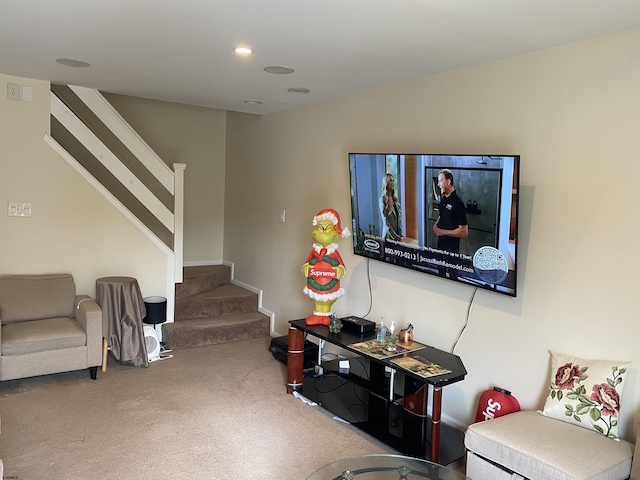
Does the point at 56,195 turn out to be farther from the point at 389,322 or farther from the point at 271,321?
the point at 389,322

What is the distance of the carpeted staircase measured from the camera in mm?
4785

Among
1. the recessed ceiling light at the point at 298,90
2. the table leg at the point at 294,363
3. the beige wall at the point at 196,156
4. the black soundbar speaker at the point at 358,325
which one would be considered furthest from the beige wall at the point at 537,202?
the beige wall at the point at 196,156

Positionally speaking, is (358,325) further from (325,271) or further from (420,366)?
(420,366)

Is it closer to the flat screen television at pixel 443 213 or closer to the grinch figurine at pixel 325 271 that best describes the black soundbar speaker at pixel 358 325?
the grinch figurine at pixel 325 271

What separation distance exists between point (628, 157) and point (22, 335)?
12.5 ft

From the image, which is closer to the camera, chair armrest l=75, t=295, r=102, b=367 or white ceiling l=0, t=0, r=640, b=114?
white ceiling l=0, t=0, r=640, b=114

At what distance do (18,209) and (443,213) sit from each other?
3287 mm

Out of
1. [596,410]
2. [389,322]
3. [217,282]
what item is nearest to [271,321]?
[217,282]

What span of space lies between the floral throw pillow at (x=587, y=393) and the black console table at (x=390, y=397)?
18.8 inches

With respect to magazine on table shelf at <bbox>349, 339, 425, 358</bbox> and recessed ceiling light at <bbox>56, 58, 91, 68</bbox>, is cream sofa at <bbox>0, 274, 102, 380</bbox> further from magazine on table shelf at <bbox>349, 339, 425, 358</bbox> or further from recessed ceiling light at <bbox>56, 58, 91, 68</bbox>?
magazine on table shelf at <bbox>349, 339, 425, 358</bbox>

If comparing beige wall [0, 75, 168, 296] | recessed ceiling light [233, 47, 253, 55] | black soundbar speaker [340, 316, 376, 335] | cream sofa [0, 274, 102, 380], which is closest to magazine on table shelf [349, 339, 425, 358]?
black soundbar speaker [340, 316, 376, 335]

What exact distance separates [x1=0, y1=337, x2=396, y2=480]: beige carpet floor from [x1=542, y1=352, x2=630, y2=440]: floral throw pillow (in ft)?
3.39

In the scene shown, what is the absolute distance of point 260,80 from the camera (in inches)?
144

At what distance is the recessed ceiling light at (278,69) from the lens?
10.7 ft
